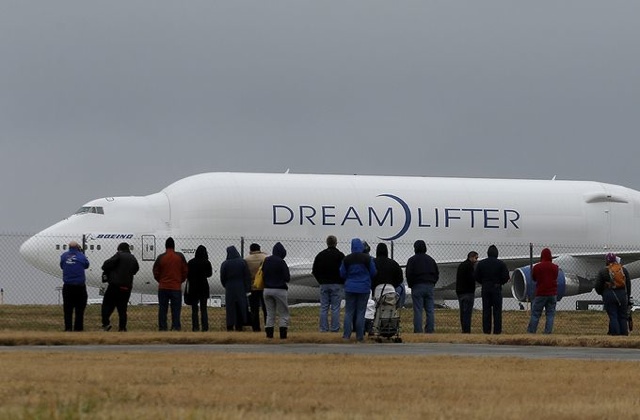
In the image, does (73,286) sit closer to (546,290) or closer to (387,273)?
(387,273)

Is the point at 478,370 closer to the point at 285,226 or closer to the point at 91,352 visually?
the point at 91,352

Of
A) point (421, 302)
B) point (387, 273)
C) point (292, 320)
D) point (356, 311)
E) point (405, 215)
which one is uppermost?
point (405, 215)

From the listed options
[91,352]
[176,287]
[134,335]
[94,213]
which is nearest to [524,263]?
[94,213]

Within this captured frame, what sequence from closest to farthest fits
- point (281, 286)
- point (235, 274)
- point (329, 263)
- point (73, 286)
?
point (281, 286), point (329, 263), point (73, 286), point (235, 274)

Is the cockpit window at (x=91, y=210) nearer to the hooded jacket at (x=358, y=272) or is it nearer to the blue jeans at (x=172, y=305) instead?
the blue jeans at (x=172, y=305)

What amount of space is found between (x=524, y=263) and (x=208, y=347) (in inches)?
917

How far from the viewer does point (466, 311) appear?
28828 mm

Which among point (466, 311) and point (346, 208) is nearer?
point (466, 311)

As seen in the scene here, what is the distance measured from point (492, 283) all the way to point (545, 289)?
99 cm

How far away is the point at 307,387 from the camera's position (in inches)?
542

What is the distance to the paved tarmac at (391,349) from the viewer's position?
19.9 m

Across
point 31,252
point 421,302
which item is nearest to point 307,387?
point 421,302

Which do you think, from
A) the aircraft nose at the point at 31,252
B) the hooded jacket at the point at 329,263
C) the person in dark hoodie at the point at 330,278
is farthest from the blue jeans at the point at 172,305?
the aircraft nose at the point at 31,252

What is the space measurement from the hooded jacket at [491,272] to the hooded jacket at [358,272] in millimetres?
4924
